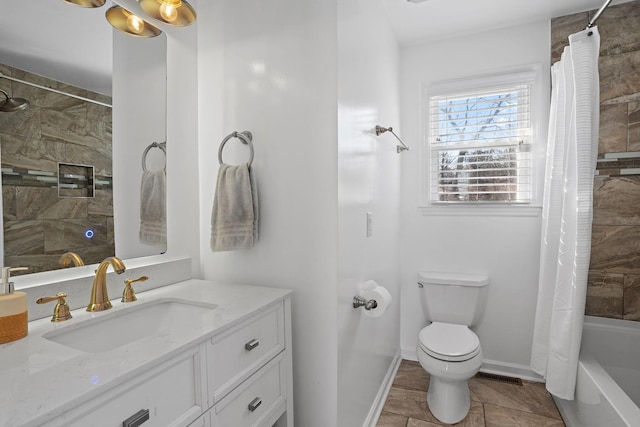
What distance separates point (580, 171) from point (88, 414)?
2199mm

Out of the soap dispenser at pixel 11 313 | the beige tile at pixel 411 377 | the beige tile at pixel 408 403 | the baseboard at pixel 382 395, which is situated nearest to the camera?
the soap dispenser at pixel 11 313

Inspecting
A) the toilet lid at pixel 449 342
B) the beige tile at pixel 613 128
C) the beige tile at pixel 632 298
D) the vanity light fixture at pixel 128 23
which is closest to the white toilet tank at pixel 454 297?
the toilet lid at pixel 449 342

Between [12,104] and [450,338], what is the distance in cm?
224

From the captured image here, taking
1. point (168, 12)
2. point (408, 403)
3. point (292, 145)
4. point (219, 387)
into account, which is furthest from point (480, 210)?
point (168, 12)

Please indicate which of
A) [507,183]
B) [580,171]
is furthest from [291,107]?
[507,183]

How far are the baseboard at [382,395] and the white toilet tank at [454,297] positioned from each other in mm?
435

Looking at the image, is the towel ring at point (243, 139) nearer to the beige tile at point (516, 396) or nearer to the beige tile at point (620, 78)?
the beige tile at point (516, 396)

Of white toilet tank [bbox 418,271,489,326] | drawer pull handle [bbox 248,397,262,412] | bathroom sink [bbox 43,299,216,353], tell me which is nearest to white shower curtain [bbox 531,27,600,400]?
white toilet tank [bbox 418,271,489,326]

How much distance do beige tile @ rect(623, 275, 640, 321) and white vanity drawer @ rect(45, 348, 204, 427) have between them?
252cm

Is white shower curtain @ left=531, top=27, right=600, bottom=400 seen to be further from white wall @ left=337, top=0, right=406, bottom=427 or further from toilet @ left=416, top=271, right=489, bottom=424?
white wall @ left=337, top=0, right=406, bottom=427

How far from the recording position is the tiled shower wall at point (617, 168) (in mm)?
2076

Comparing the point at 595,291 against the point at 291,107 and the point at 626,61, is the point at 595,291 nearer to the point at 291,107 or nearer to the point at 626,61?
the point at 626,61

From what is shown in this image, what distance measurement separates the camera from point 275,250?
1.55 m

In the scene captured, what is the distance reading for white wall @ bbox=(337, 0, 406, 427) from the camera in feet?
4.85
